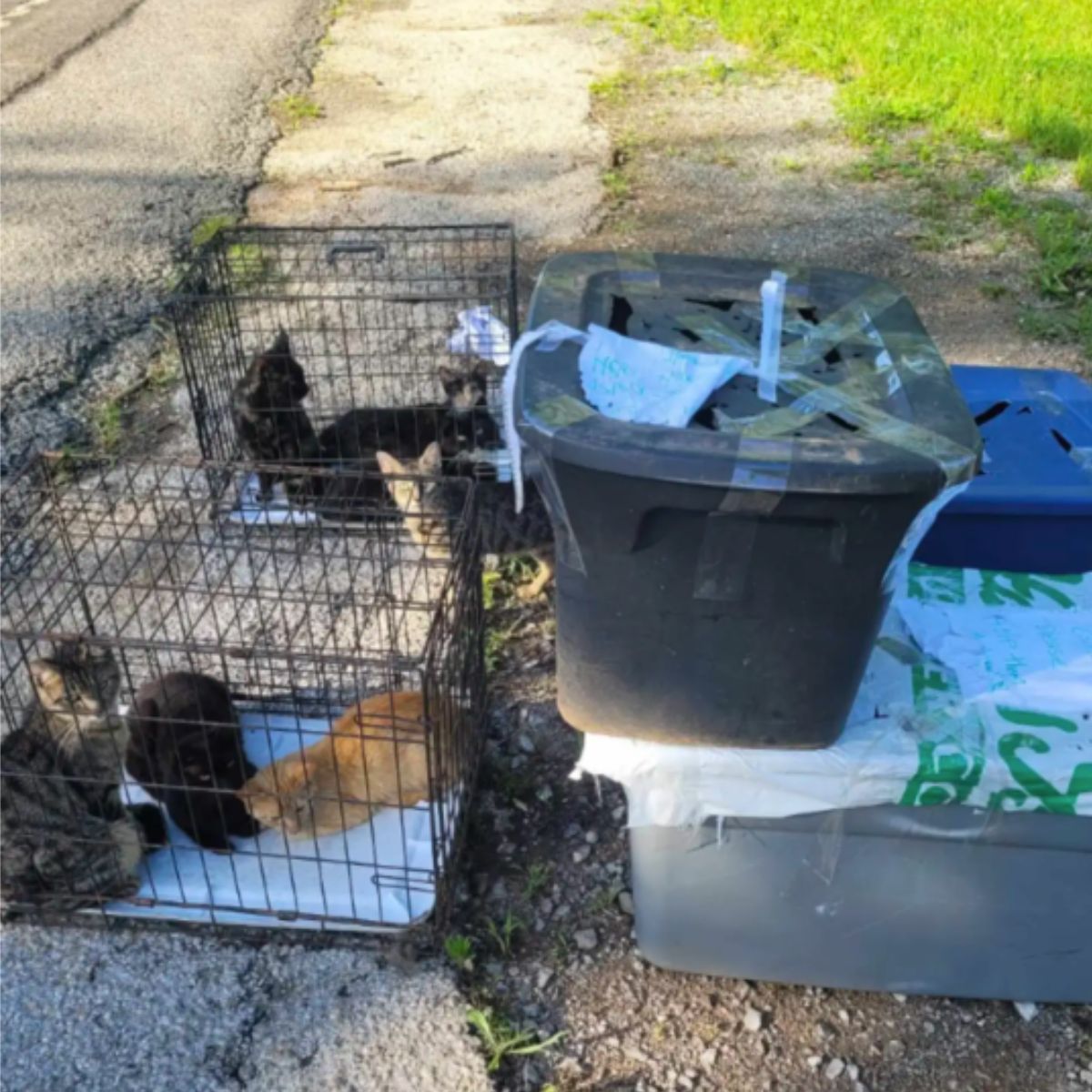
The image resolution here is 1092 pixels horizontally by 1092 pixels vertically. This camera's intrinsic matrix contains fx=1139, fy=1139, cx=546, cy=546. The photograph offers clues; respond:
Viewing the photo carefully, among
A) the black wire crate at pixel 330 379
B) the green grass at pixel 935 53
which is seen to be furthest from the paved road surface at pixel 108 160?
the green grass at pixel 935 53

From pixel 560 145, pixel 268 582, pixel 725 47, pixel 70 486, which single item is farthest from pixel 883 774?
pixel 725 47

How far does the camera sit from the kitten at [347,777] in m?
2.38

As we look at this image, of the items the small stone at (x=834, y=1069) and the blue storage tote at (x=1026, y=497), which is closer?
the small stone at (x=834, y=1069)

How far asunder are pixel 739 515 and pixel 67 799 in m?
1.49

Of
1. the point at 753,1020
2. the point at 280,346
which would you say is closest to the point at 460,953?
the point at 753,1020

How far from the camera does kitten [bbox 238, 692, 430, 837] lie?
2379 mm

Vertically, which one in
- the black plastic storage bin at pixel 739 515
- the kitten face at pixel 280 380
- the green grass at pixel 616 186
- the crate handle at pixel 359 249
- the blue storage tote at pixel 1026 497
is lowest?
the green grass at pixel 616 186

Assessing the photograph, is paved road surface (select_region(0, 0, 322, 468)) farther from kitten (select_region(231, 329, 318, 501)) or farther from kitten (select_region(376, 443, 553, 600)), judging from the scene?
kitten (select_region(376, 443, 553, 600))

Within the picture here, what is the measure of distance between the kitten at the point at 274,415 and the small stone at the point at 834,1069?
2.16 metres

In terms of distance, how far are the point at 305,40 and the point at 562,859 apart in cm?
796

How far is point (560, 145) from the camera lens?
674cm

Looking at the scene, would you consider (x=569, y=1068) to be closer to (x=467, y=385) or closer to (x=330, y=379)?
(x=467, y=385)

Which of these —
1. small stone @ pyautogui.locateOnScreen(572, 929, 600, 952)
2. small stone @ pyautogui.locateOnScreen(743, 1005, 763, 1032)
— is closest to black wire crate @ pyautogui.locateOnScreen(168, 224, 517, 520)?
small stone @ pyautogui.locateOnScreen(572, 929, 600, 952)

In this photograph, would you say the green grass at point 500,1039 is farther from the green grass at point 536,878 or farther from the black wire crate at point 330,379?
the black wire crate at point 330,379
